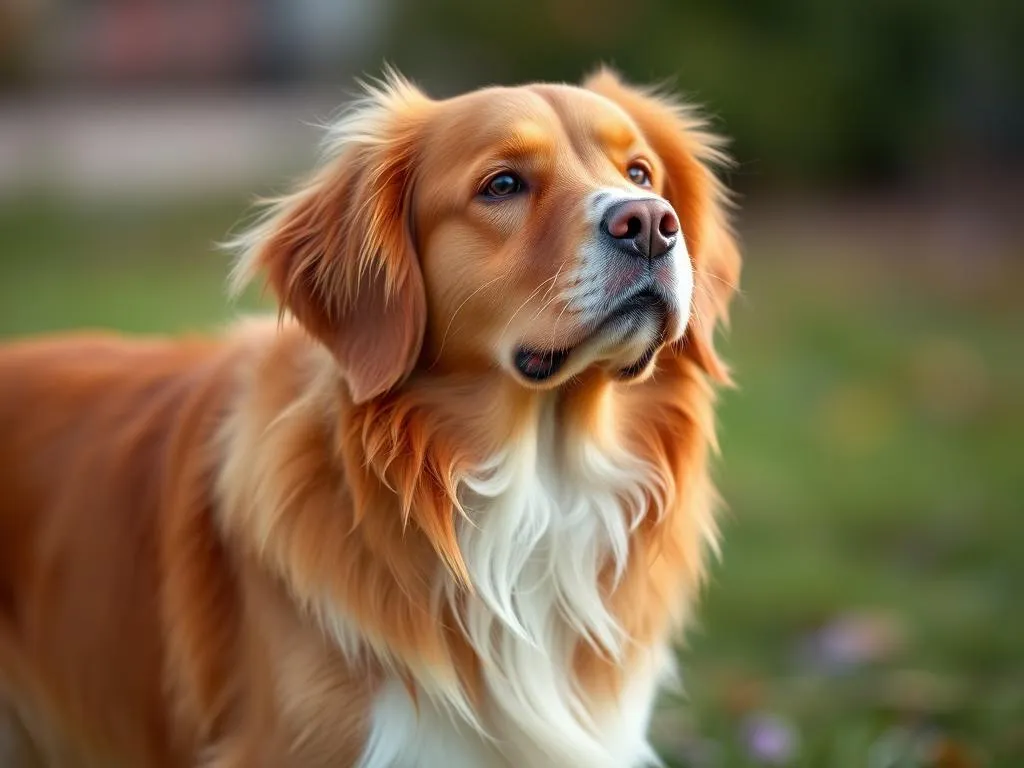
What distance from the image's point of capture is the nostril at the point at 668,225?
277 cm

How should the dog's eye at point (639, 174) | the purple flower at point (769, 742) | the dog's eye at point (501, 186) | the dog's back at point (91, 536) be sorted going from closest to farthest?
the dog's eye at point (501, 186), the dog's eye at point (639, 174), the dog's back at point (91, 536), the purple flower at point (769, 742)

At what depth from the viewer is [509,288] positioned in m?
2.87

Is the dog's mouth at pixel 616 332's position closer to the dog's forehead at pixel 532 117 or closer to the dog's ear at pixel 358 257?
the dog's ear at pixel 358 257

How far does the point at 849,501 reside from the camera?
6188mm

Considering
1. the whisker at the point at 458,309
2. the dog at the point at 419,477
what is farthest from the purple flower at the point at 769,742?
the whisker at the point at 458,309

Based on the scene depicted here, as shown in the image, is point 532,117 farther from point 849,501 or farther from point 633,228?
point 849,501

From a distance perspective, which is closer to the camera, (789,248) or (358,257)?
(358,257)

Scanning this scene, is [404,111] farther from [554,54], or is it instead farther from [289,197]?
[554,54]

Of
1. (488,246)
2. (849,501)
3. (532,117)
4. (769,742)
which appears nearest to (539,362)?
(488,246)

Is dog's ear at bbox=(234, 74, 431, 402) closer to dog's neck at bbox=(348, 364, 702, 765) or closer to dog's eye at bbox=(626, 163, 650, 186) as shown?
dog's neck at bbox=(348, 364, 702, 765)

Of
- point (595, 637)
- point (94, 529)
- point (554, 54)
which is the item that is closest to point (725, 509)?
point (595, 637)

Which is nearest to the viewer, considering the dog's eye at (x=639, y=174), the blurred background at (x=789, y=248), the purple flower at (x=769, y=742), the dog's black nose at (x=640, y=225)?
the dog's black nose at (x=640, y=225)

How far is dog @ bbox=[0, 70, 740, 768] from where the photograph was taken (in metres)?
2.86

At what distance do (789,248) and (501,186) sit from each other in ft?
26.5
